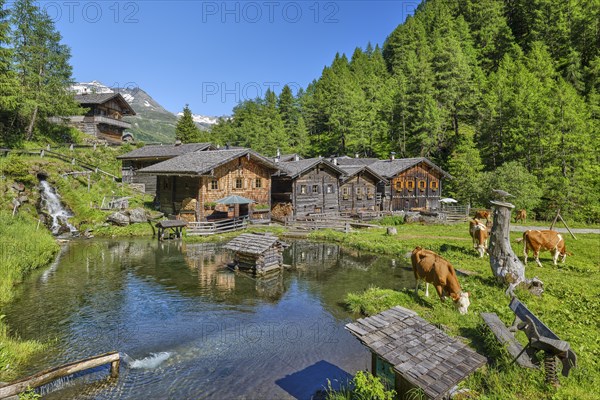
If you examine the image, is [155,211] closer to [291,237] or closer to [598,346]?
[291,237]

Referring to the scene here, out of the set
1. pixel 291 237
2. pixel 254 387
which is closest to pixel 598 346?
pixel 254 387

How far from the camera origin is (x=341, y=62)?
94.7m

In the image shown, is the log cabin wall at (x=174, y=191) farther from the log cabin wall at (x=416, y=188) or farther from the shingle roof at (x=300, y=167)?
the log cabin wall at (x=416, y=188)

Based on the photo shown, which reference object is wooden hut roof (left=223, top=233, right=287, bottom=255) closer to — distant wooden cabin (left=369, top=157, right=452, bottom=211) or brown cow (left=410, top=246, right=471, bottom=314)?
brown cow (left=410, top=246, right=471, bottom=314)

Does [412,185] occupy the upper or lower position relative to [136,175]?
lower

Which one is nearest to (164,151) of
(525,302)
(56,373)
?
(56,373)

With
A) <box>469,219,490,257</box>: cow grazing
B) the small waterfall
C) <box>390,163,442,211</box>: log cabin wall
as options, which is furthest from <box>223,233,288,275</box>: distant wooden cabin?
<box>390,163,442,211</box>: log cabin wall

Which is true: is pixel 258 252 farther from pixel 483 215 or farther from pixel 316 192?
pixel 483 215

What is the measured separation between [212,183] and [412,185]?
26317mm

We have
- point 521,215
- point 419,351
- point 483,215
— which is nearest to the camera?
point 419,351

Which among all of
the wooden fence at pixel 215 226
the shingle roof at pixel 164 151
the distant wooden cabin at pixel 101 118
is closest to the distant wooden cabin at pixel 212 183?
the wooden fence at pixel 215 226

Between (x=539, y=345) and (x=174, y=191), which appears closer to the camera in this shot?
(x=539, y=345)

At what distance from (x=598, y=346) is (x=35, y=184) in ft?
127

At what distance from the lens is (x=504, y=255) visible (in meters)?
13.9
